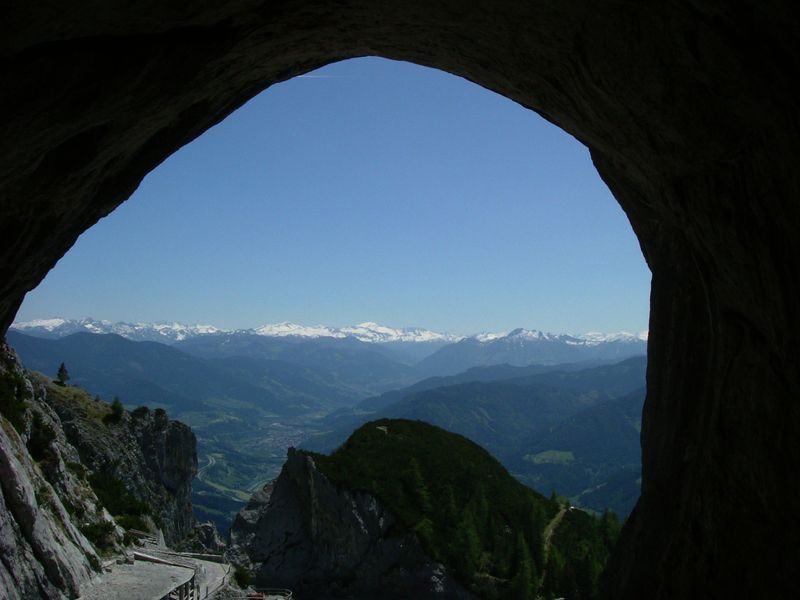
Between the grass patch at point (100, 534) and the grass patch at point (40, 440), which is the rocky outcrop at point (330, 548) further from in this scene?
Result: the grass patch at point (40, 440)

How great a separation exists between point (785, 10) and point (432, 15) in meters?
6.75

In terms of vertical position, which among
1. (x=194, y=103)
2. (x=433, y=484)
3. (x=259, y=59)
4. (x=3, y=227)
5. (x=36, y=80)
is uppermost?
(x=259, y=59)

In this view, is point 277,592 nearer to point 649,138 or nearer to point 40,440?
point 40,440

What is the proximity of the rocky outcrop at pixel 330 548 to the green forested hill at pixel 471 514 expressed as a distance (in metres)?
1.88

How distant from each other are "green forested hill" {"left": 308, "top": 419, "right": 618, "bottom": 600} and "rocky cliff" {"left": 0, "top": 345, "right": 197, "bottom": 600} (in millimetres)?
25897

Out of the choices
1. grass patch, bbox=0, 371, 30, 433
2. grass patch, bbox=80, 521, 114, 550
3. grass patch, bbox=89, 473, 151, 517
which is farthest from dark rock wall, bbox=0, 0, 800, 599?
grass patch, bbox=89, 473, 151, 517

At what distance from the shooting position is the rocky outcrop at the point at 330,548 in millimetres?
74188

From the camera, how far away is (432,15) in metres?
11.9

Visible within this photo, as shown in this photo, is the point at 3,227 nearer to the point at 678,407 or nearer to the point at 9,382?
the point at 678,407

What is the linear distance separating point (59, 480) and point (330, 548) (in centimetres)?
4151

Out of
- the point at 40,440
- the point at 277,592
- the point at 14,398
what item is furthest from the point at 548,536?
the point at 14,398

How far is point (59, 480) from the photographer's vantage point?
153 feet

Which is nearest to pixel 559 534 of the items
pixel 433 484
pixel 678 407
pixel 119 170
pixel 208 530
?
pixel 433 484

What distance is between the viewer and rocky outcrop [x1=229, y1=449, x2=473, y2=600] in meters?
74.2
